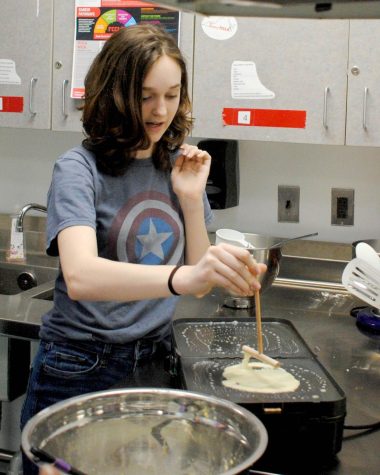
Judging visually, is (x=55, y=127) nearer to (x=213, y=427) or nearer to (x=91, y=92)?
(x=91, y=92)

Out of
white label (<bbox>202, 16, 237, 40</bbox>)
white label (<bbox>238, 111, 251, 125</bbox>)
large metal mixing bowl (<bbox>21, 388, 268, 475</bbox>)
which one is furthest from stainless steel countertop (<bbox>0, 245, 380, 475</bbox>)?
white label (<bbox>202, 16, 237, 40</bbox>)

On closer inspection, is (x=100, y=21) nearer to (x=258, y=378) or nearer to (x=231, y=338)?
(x=231, y=338)

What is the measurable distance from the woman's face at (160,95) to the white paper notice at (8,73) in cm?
99

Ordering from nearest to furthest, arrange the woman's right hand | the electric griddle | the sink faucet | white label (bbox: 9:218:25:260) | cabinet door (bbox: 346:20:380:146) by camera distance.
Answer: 1. the electric griddle
2. the woman's right hand
3. cabinet door (bbox: 346:20:380:146)
4. the sink faucet
5. white label (bbox: 9:218:25:260)

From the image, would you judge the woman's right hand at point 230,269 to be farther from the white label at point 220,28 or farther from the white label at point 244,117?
the white label at point 220,28

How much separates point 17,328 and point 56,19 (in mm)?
1020

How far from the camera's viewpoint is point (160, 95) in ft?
5.03

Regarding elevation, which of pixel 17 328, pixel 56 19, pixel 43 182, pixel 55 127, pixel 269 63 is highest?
pixel 56 19

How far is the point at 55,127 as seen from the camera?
2.37 metres

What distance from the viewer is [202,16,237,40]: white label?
7.14 feet

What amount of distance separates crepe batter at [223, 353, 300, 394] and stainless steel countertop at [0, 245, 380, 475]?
0.46 feet

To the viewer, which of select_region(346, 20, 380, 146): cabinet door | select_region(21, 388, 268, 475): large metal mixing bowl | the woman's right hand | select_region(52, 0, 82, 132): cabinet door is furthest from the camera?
select_region(52, 0, 82, 132): cabinet door

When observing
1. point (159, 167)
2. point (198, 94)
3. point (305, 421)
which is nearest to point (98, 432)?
point (305, 421)

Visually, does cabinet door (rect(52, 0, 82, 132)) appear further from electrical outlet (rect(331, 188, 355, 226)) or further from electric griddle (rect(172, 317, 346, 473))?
electric griddle (rect(172, 317, 346, 473))
